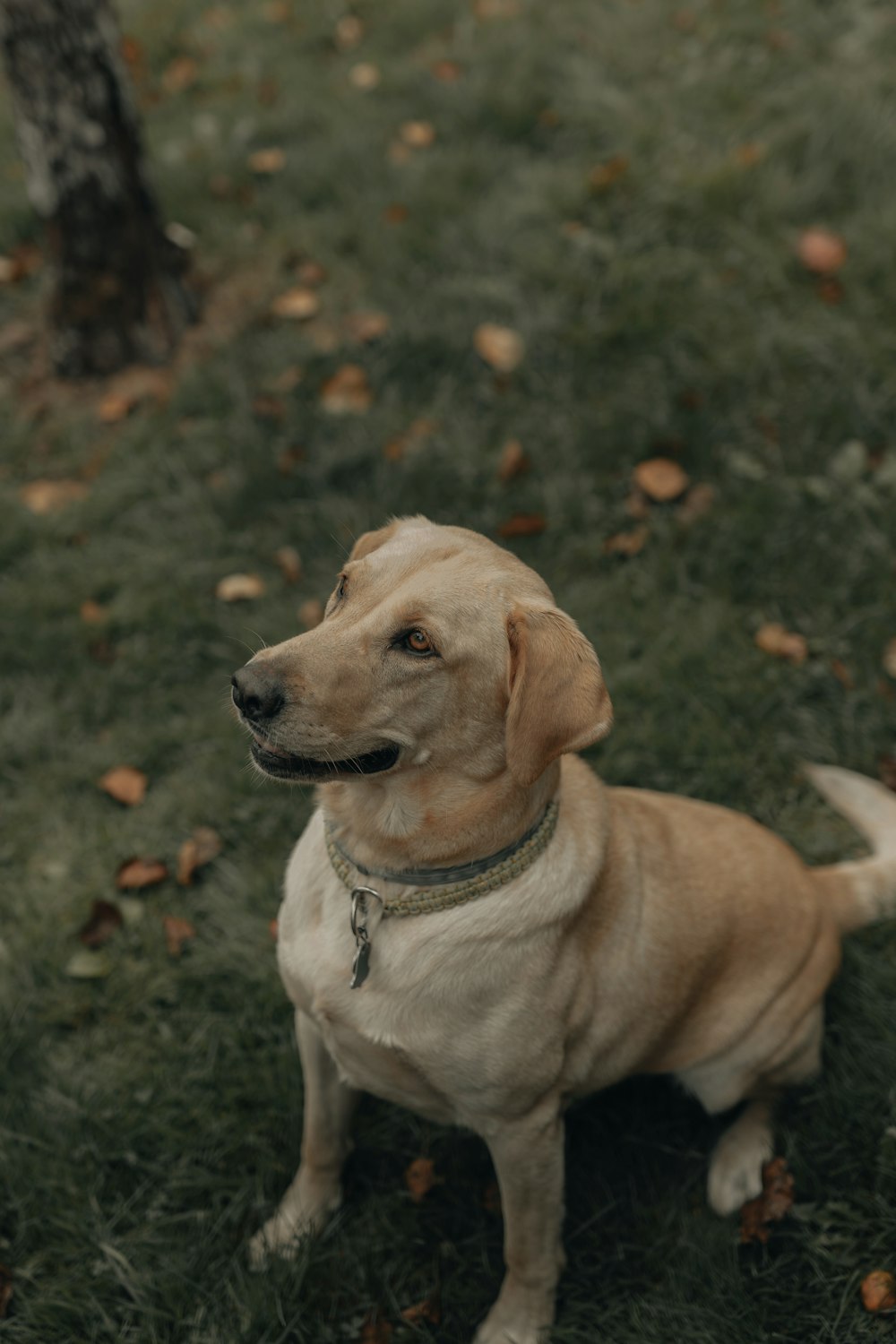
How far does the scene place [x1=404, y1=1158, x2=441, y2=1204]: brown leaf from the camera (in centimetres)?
295

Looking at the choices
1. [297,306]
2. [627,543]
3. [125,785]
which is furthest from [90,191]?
[627,543]

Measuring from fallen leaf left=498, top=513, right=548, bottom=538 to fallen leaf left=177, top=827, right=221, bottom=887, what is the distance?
65.0 inches

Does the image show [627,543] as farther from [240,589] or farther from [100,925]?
[100,925]

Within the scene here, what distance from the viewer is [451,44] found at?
615 cm

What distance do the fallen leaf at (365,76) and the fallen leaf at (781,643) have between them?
12.9 ft

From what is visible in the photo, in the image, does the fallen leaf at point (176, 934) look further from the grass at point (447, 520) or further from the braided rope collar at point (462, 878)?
the braided rope collar at point (462, 878)

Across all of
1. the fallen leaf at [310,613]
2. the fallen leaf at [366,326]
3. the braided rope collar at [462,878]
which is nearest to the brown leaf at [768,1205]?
the braided rope collar at [462,878]

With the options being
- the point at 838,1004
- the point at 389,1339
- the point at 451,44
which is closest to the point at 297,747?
the point at 389,1339

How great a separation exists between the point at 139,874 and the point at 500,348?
2.73 meters

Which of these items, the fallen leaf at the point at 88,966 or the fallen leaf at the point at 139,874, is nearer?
the fallen leaf at the point at 88,966

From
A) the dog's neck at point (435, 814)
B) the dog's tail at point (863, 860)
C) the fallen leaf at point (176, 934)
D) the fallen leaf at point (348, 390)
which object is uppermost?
the dog's neck at point (435, 814)

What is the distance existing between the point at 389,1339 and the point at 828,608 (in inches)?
110

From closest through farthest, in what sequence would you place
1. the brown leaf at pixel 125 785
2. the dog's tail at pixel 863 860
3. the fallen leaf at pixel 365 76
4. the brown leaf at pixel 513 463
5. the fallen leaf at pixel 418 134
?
the dog's tail at pixel 863 860, the brown leaf at pixel 125 785, the brown leaf at pixel 513 463, the fallen leaf at pixel 418 134, the fallen leaf at pixel 365 76

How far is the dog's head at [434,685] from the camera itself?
218 centimetres
